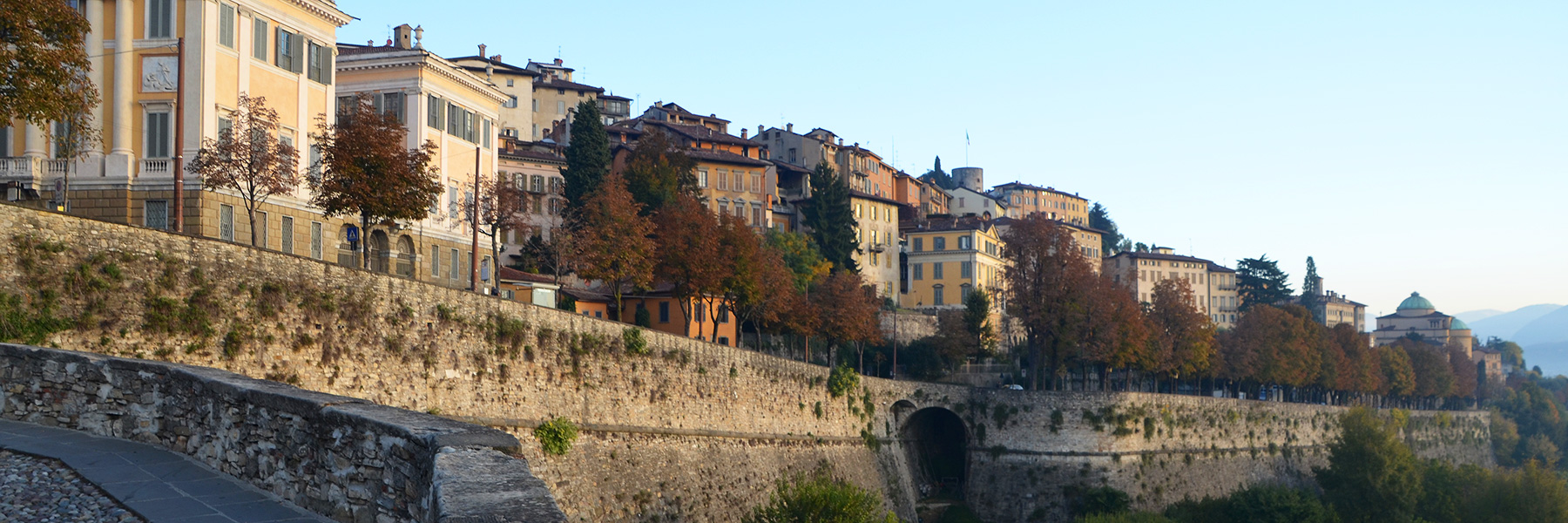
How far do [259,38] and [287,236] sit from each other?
583 centimetres

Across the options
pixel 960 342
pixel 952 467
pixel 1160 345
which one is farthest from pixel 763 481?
pixel 1160 345

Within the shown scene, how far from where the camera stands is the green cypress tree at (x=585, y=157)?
70312mm

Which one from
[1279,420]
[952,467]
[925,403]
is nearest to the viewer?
[925,403]

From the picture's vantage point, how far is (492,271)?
48.5 m

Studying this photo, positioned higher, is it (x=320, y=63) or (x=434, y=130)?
(x=320, y=63)

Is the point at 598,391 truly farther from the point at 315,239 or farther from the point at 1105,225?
the point at 1105,225

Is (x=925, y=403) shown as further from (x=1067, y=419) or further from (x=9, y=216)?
(x=9, y=216)

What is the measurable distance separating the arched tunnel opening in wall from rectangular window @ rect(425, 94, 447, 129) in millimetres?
25858

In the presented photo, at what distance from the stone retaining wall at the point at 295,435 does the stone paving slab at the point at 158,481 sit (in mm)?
140

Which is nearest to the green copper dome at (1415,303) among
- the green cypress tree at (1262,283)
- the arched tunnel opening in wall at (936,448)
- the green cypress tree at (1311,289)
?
the green cypress tree at (1311,289)

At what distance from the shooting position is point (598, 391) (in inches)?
1318

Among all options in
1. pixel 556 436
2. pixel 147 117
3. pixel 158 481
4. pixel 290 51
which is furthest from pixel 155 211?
pixel 158 481

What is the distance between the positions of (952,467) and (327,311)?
43334 millimetres

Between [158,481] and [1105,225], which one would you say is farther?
[1105,225]
